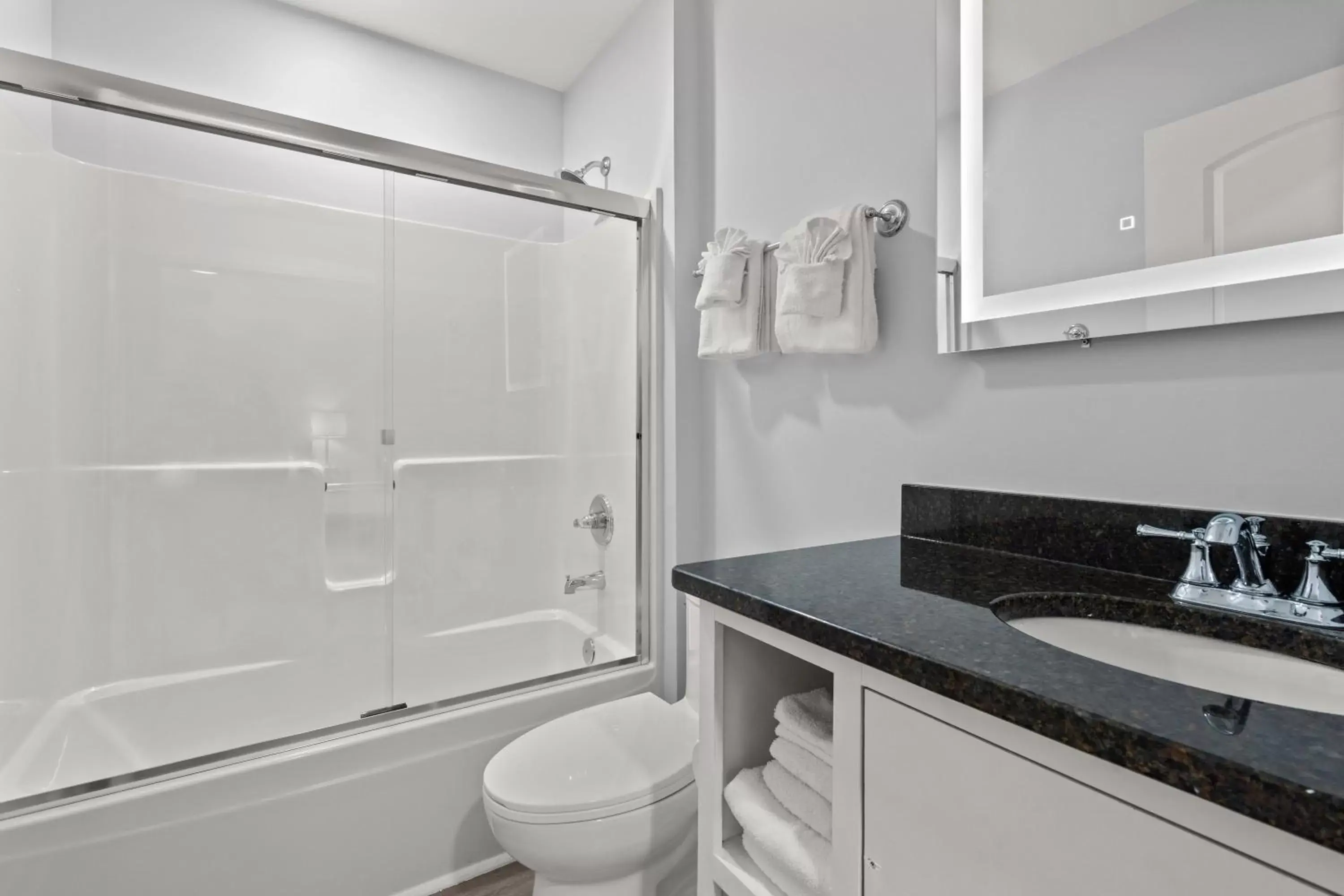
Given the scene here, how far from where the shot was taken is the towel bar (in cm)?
123

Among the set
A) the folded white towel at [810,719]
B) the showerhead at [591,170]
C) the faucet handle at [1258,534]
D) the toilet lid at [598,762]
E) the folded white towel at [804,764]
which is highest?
the showerhead at [591,170]

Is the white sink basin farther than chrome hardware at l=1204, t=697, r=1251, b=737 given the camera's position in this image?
Yes

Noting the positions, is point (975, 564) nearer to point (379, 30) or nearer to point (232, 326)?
point (232, 326)

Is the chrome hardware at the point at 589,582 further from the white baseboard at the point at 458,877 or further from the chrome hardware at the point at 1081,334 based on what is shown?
the chrome hardware at the point at 1081,334

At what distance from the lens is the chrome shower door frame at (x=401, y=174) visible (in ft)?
4.08

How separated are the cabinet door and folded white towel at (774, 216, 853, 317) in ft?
2.74

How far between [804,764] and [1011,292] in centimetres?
81

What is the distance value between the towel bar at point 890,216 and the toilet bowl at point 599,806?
1.15 metres

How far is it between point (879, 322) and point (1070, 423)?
423mm

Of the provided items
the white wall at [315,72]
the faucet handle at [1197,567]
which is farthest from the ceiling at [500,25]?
the faucet handle at [1197,567]

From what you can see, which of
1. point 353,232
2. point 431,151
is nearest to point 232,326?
point 353,232

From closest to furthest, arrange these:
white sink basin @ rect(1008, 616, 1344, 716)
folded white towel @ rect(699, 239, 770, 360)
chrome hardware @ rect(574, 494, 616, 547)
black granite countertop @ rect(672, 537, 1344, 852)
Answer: black granite countertop @ rect(672, 537, 1344, 852)
white sink basin @ rect(1008, 616, 1344, 716)
folded white towel @ rect(699, 239, 770, 360)
chrome hardware @ rect(574, 494, 616, 547)

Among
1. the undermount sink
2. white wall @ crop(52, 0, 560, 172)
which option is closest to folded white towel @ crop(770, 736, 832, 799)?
the undermount sink

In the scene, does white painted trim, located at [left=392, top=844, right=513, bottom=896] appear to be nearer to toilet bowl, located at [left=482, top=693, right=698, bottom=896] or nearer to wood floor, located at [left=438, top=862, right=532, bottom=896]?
wood floor, located at [left=438, top=862, right=532, bottom=896]
